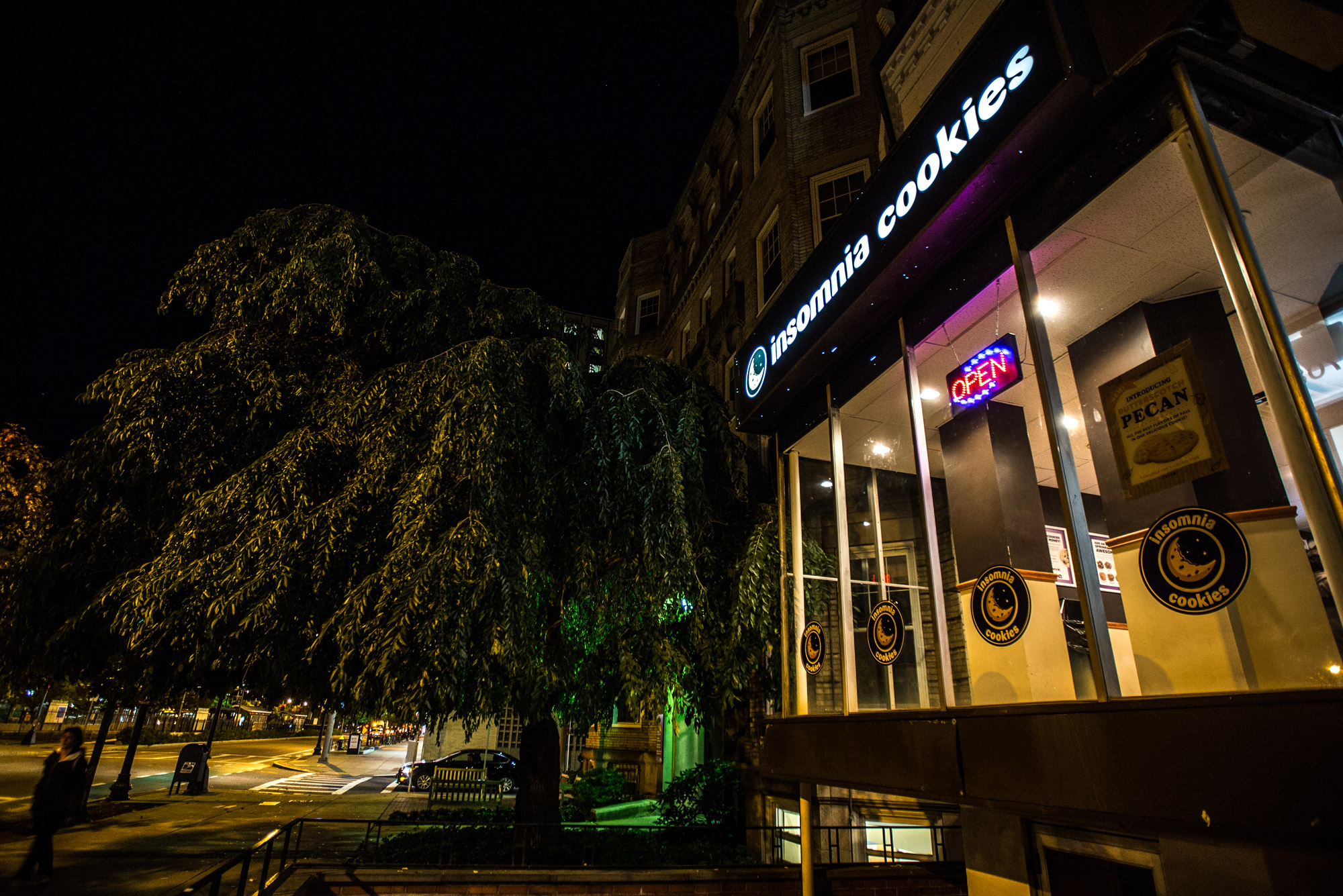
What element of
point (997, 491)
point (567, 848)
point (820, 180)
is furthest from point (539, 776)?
point (820, 180)

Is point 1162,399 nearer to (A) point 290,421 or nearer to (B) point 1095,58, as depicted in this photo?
(B) point 1095,58

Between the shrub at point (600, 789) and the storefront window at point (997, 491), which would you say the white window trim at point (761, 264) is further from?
the shrub at point (600, 789)

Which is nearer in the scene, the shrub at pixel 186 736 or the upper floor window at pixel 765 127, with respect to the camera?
the upper floor window at pixel 765 127

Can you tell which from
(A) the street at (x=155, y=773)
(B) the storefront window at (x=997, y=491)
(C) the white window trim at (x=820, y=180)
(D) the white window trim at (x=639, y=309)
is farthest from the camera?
(D) the white window trim at (x=639, y=309)

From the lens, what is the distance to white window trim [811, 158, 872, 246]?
41.6 ft

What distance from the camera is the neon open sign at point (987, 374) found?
218 inches

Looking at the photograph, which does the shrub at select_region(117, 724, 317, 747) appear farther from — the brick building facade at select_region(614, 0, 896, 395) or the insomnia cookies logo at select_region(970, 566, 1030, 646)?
the insomnia cookies logo at select_region(970, 566, 1030, 646)

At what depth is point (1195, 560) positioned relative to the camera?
296 cm

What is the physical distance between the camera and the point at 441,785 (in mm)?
17359

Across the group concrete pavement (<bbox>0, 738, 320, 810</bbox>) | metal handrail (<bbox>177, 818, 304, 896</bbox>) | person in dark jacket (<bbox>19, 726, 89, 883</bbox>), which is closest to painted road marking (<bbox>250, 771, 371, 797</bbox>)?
concrete pavement (<bbox>0, 738, 320, 810</bbox>)

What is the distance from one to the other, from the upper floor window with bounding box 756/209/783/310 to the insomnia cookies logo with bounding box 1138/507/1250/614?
10.9 metres

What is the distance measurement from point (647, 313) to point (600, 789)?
16.4m

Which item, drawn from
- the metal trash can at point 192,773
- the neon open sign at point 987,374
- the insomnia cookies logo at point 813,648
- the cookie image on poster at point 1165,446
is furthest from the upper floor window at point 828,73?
the metal trash can at point 192,773

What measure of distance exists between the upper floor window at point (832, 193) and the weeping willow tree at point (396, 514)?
5.35 metres
